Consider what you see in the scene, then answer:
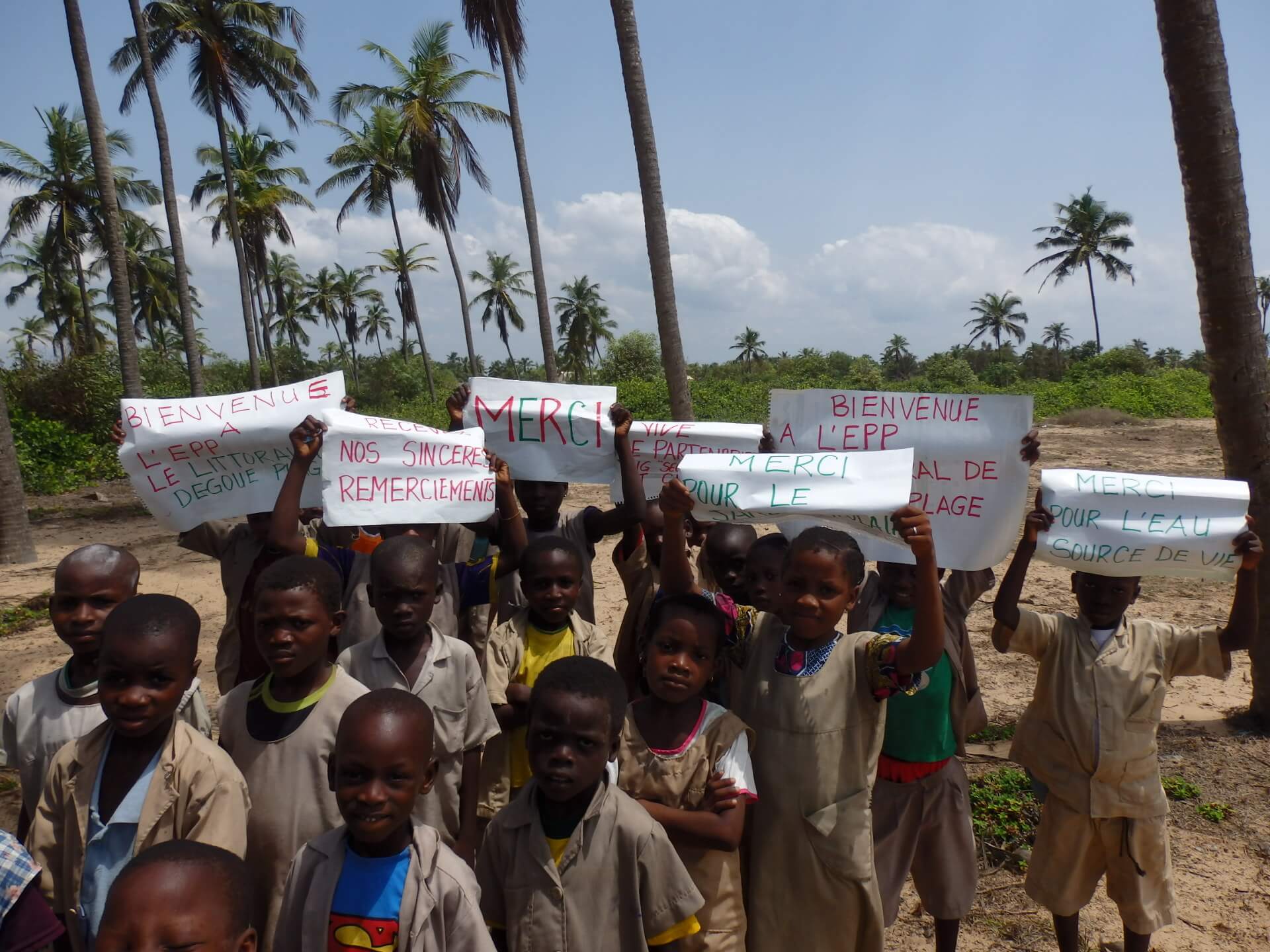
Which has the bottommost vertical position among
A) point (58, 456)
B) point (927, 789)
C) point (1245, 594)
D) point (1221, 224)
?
point (927, 789)

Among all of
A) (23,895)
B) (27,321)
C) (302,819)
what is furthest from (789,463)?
(27,321)

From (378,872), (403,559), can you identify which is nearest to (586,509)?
(403,559)

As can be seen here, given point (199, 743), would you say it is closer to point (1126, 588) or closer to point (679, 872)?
point (679, 872)

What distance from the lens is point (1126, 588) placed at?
2.78m

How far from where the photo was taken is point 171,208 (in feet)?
50.8

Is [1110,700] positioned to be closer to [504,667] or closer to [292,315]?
[504,667]

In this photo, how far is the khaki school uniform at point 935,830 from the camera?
9.29 ft

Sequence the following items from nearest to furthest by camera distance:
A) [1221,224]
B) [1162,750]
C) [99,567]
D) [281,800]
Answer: [281,800] → [99,567] → [1221,224] → [1162,750]

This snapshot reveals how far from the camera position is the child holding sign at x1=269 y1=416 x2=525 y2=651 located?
3.05 metres

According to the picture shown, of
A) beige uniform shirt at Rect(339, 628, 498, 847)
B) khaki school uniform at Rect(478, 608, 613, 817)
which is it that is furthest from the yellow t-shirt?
beige uniform shirt at Rect(339, 628, 498, 847)

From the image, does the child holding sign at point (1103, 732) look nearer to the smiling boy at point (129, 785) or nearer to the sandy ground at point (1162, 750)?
the sandy ground at point (1162, 750)

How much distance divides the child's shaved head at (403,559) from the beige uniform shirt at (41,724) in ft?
1.98

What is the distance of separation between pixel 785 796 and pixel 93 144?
14399 millimetres

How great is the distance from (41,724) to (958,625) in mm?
2943
